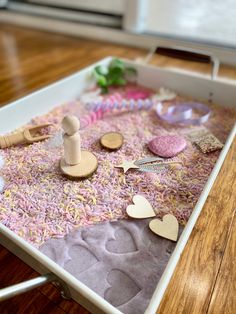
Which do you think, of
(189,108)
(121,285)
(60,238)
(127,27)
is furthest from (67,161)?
(127,27)

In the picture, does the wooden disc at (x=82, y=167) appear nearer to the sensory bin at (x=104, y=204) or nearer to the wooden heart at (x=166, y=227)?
the sensory bin at (x=104, y=204)

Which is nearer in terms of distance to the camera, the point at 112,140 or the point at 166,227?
the point at 166,227

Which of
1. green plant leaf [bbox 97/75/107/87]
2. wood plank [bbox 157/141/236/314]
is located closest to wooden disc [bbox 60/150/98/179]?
wood plank [bbox 157/141/236/314]

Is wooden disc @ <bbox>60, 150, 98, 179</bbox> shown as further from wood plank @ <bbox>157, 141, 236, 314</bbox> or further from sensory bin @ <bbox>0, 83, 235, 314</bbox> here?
wood plank @ <bbox>157, 141, 236, 314</bbox>

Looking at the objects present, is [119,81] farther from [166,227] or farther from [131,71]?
[166,227]

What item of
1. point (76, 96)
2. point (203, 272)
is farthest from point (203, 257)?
point (76, 96)

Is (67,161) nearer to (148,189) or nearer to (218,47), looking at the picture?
(148,189)
